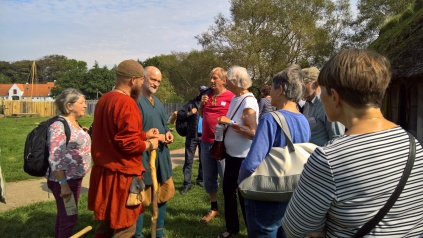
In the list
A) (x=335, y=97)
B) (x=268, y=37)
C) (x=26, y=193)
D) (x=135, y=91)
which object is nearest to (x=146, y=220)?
(x=135, y=91)

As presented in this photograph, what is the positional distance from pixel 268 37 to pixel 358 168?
30543 mm

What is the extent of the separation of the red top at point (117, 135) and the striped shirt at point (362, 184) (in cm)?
185

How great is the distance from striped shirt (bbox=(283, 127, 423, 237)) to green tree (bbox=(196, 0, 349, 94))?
28.5 m

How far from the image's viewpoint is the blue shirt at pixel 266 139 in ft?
8.27

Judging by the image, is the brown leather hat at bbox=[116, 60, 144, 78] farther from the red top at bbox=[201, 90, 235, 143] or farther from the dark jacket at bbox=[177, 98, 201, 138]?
the dark jacket at bbox=[177, 98, 201, 138]

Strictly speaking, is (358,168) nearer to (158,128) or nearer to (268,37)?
(158,128)

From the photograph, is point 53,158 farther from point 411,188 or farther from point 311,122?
point 411,188

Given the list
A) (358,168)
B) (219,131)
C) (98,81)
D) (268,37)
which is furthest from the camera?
(98,81)

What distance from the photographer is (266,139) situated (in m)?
2.54

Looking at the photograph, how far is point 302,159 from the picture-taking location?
2.36m

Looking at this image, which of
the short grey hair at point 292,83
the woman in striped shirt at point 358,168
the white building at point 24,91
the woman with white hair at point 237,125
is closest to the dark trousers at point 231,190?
the woman with white hair at point 237,125

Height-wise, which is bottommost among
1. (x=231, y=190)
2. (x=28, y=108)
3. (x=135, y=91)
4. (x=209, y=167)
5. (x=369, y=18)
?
(x=28, y=108)

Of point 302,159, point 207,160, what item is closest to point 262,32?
point 207,160

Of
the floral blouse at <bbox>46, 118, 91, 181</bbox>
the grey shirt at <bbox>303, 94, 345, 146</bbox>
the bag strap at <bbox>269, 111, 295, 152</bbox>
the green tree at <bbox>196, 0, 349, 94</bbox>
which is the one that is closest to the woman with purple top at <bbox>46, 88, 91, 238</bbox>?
the floral blouse at <bbox>46, 118, 91, 181</bbox>
